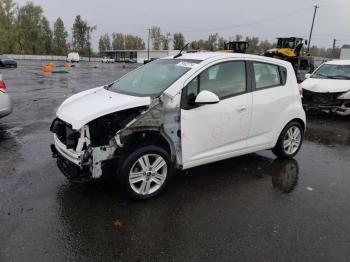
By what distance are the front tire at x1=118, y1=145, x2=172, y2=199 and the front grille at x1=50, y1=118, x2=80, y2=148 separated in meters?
0.65

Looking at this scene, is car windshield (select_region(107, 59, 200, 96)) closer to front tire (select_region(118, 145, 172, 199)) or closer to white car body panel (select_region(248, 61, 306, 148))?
front tire (select_region(118, 145, 172, 199))

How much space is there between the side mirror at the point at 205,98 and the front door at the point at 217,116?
12 cm

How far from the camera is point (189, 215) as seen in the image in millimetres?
3820

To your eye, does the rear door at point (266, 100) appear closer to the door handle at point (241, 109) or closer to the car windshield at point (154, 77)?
the door handle at point (241, 109)

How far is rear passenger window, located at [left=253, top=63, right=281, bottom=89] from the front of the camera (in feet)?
16.7

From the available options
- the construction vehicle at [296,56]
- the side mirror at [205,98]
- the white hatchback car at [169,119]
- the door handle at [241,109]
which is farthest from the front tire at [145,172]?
the construction vehicle at [296,56]

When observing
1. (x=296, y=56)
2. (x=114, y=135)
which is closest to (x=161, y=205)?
(x=114, y=135)

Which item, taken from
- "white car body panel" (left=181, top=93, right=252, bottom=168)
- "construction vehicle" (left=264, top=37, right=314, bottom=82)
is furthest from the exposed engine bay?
"construction vehicle" (left=264, top=37, right=314, bottom=82)

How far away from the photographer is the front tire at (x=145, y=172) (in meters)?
3.86

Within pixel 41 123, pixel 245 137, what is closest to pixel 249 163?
pixel 245 137

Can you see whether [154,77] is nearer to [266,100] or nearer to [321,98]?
[266,100]

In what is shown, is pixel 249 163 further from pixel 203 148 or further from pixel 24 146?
pixel 24 146

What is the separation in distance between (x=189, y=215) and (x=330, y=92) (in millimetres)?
7566

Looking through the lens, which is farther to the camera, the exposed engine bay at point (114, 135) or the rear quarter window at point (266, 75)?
the rear quarter window at point (266, 75)
